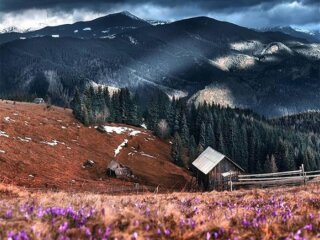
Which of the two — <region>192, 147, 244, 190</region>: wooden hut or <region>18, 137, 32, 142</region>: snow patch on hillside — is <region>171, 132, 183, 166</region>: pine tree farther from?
<region>192, 147, 244, 190</region>: wooden hut

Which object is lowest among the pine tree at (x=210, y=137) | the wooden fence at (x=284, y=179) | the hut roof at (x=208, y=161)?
the wooden fence at (x=284, y=179)

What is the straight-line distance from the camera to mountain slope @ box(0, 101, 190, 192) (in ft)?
212

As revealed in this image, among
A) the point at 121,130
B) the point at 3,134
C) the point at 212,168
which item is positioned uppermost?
the point at 121,130

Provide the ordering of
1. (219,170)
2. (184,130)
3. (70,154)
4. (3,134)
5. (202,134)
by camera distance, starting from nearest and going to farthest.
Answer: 1. (219,170)
2. (3,134)
3. (70,154)
4. (202,134)
5. (184,130)

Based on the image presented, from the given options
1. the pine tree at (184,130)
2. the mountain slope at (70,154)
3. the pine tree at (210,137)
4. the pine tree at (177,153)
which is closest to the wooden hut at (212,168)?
the mountain slope at (70,154)

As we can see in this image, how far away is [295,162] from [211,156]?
318 ft

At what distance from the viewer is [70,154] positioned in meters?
91.6

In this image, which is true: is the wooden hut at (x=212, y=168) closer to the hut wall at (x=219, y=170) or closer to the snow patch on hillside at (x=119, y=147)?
the hut wall at (x=219, y=170)

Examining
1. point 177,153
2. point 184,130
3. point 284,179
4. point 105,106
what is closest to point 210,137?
point 184,130

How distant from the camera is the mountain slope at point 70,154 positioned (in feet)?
212

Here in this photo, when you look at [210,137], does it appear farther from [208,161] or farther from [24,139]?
[208,161]

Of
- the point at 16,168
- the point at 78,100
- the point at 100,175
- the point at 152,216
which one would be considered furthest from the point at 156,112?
the point at 152,216

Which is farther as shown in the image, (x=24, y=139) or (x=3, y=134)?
(x=24, y=139)

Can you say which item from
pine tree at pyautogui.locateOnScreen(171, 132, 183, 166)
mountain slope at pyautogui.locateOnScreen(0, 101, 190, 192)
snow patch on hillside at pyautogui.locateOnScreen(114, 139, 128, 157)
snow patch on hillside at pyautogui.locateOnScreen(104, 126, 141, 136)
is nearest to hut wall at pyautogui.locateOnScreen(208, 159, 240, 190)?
mountain slope at pyautogui.locateOnScreen(0, 101, 190, 192)
